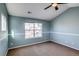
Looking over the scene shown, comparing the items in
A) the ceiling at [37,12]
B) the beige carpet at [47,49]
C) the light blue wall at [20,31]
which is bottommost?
the beige carpet at [47,49]

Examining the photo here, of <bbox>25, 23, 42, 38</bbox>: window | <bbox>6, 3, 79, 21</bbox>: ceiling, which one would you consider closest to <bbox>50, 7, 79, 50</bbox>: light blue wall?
<bbox>6, 3, 79, 21</bbox>: ceiling

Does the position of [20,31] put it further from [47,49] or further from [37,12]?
[47,49]

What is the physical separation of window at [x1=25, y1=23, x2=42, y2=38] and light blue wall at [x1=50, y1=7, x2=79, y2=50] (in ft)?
1.34

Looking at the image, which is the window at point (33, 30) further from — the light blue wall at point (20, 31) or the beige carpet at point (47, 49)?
the beige carpet at point (47, 49)

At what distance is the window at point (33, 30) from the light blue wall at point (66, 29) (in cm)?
41

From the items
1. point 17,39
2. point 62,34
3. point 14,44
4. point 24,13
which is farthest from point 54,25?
point 14,44

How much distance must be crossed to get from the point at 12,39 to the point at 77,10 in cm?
245

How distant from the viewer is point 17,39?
2.15 metres

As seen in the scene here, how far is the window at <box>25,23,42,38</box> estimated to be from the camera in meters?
2.02

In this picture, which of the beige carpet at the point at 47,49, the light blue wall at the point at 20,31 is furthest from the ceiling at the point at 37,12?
the beige carpet at the point at 47,49

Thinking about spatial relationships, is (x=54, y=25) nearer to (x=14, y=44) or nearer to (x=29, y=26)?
(x=29, y=26)

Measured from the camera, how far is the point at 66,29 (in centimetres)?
238

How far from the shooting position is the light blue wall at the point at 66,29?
227 centimetres

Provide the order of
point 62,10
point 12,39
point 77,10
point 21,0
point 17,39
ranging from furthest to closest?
point 77,10
point 62,10
point 17,39
point 12,39
point 21,0
